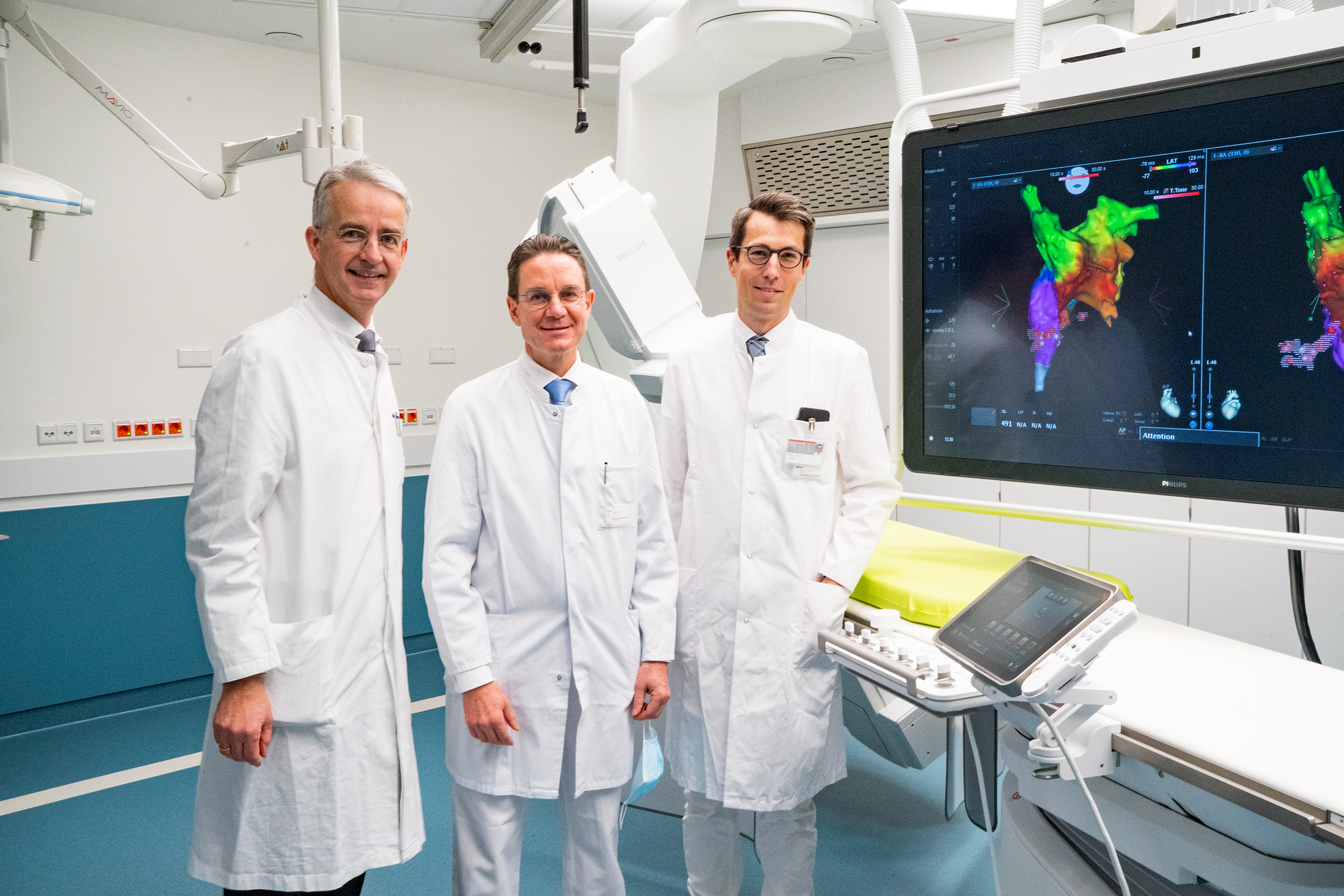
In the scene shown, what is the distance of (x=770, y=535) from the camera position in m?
1.74

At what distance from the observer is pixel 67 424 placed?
10.4 feet

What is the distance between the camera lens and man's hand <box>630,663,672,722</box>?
5.41ft

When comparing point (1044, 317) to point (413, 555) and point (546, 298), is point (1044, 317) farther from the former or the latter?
point (413, 555)

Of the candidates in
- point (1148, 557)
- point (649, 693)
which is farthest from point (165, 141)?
point (1148, 557)

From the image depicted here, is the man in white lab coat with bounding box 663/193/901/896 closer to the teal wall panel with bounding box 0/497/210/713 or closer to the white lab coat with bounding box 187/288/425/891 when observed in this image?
the white lab coat with bounding box 187/288/425/891

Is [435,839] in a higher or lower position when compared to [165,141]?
lower

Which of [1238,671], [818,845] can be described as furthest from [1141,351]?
[818,845]

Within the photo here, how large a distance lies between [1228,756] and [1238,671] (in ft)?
1.08

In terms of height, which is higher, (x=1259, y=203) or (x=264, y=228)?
(x=264, y=228)

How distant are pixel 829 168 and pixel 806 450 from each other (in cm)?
249

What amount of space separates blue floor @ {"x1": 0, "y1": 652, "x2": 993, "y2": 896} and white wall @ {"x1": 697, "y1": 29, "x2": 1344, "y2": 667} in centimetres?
111

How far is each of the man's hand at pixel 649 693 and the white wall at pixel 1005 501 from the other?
1668 millimetres

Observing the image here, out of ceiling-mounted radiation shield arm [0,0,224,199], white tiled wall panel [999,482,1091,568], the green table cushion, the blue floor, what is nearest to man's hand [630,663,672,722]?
the green table cushion

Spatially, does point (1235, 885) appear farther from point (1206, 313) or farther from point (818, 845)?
point (818, 845)
